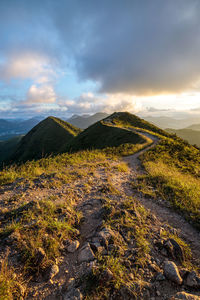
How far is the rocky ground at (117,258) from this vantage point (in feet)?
9.39

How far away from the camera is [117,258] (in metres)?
3.46

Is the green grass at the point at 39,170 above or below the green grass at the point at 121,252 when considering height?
above

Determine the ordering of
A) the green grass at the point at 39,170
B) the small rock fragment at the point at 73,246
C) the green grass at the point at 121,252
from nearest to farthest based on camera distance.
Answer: the green grass at the point at 121,252 → the small rock fragment at the point at 73,246 → the green grass at the point at 39,170

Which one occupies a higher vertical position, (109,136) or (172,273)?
(109,136)

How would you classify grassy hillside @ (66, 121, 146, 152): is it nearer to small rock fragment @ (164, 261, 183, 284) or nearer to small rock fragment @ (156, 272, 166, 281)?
small rock fragment @ (164, 261, 183, 284)

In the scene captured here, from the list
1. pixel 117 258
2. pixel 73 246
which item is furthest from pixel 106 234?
pixel 73 246

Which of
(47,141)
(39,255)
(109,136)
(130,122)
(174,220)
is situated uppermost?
(130,122)

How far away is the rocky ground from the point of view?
2.86m

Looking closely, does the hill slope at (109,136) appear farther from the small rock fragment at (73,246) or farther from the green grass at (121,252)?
the small rock fragment at (73,246)

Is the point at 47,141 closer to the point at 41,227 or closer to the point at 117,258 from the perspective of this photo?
the point at 41,227

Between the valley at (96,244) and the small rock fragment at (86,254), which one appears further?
the small rock fragment at (86,254)

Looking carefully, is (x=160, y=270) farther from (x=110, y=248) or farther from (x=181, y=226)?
(x=181, y=226)

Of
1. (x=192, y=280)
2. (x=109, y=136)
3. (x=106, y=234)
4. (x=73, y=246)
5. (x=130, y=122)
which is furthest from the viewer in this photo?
(x=130, y=122)

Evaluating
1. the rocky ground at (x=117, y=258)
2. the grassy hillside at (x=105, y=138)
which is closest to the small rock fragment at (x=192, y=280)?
the rocky ground at (x=117, y=258)
